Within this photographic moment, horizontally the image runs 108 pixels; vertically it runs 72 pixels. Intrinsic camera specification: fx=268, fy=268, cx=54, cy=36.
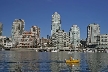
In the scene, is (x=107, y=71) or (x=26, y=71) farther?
(x=107, y=71)

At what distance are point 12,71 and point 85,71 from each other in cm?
1916

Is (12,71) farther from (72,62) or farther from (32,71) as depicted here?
(72,62)

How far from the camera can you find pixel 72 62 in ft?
323

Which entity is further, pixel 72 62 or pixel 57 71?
pixel 72 62

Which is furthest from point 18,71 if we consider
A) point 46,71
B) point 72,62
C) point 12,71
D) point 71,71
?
point 72,62

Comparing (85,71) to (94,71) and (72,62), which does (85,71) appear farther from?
(72,62)

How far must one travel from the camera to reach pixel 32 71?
67250 mm

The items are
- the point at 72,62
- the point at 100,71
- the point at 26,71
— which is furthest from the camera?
the point at 72,62

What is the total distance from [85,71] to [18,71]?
17.7 meters

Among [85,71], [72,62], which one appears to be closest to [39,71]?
[85,71]

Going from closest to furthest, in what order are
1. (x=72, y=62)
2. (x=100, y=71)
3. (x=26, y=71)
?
(x=26, y=71) → (x=100, y=71) → (x=72, y=62)

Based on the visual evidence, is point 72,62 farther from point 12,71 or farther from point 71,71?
point 12,71

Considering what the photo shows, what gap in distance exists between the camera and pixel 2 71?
6675 centimetres

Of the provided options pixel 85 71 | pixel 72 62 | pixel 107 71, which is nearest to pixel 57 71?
pixel 85 71
